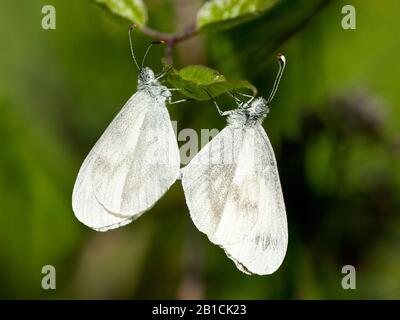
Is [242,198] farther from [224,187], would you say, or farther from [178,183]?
[178,183]

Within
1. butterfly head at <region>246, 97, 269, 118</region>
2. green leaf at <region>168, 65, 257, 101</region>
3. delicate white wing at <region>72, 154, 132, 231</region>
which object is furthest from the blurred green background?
green leaf at <region>168, 65, 257, 101</region>

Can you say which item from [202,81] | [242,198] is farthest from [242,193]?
[202,81]

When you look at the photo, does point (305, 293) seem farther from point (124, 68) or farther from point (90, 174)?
point (124, 68)

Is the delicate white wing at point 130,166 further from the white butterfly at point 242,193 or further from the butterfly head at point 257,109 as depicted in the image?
the butterfly head at point 257,109

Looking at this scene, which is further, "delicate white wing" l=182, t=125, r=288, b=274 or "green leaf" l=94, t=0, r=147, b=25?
"delicate white wing" l=182, t=125, r=288, b=274

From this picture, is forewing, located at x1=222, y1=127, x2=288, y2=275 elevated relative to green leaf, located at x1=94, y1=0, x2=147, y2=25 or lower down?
lower down

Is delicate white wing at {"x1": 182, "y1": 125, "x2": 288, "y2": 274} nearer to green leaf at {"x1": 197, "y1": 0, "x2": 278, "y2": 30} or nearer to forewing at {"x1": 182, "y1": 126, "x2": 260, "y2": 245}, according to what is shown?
forewing at {"x1": 182, "y1": 126, "x2": 260, "y2": 245}
